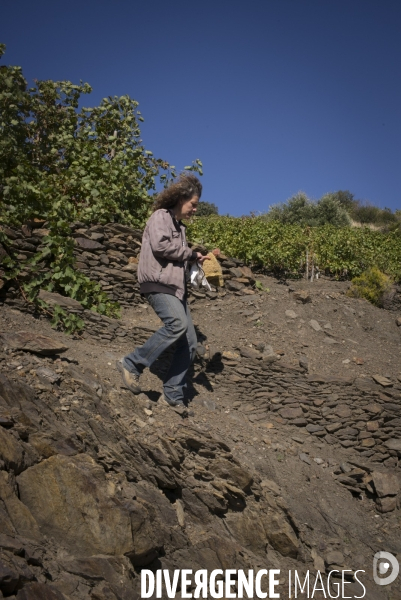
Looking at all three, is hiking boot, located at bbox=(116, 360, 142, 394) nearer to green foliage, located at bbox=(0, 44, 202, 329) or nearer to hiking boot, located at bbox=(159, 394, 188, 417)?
hiking boot, located at bbox=(159, 394, 188, 417)

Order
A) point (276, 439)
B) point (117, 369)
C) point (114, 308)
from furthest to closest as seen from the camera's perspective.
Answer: point (114, 308) < point (276, 439) < point (117, 369)

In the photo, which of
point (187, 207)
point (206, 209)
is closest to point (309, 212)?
point (206, 209)

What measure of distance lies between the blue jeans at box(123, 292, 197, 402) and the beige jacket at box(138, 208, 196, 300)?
9 centimetres

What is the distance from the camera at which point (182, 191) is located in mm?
4945

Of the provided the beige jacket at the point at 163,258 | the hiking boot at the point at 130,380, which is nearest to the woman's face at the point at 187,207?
the beige jacket at the point at 163,258

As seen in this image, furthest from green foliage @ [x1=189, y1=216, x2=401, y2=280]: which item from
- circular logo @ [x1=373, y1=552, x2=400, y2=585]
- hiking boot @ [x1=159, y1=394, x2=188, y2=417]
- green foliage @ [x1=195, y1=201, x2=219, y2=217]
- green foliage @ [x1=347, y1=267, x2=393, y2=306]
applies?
green foliage @ [x1=195, y1=201, x2=219, y2=217]

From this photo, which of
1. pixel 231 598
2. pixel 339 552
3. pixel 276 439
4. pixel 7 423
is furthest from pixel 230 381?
pixel 7 423

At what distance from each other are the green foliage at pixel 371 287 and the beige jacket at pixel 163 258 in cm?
494

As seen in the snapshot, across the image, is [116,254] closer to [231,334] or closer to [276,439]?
[231,334]

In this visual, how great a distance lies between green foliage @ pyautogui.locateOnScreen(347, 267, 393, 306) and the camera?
8953 mm

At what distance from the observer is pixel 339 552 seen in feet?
15.3

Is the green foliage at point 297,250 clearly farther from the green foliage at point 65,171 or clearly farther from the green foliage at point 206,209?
the green foliage at point 206,209

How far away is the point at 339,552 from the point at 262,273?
19.2 feet

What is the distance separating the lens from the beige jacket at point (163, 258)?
4777 mm
